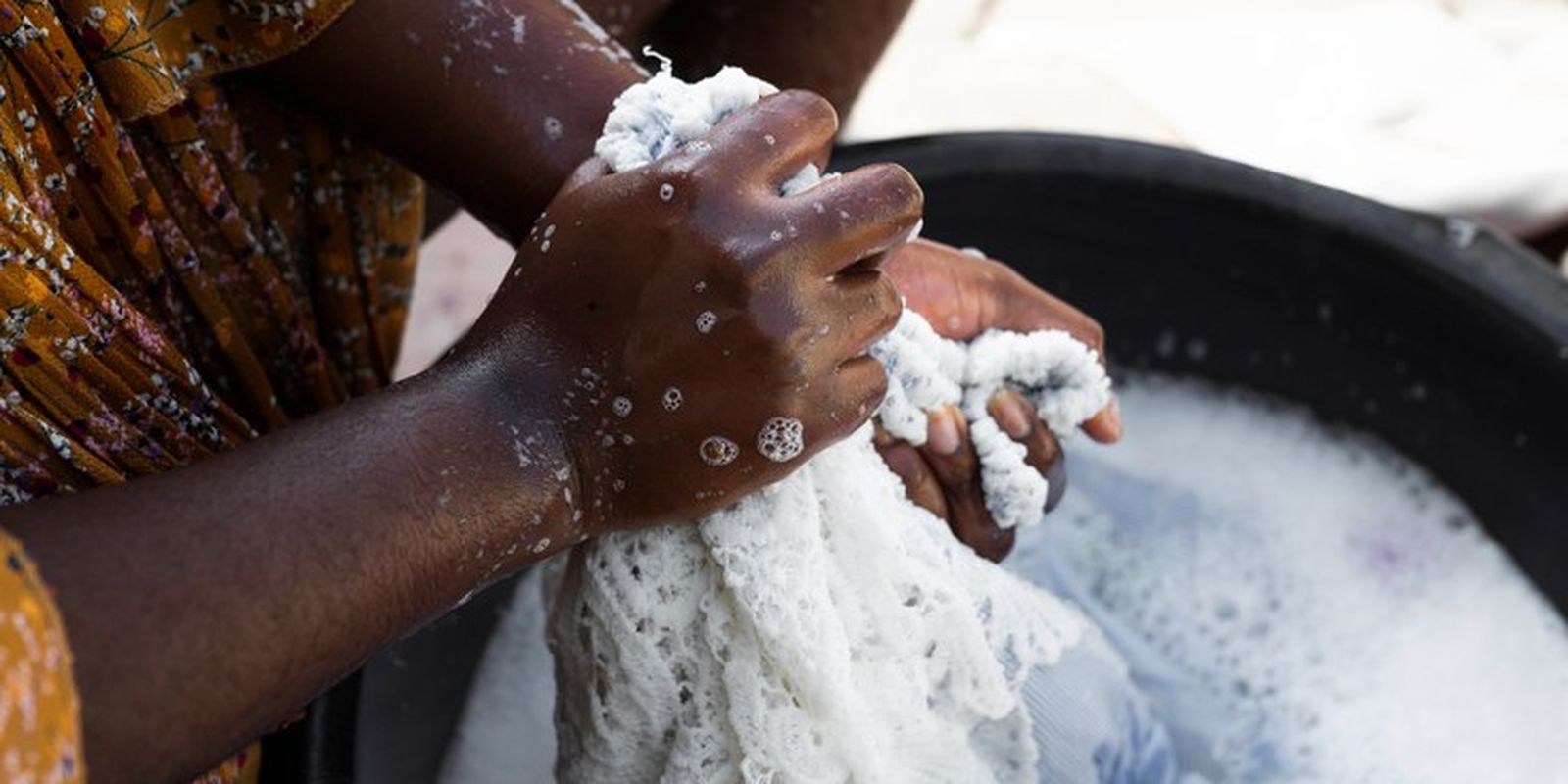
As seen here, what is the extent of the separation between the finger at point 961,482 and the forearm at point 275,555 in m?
0.21

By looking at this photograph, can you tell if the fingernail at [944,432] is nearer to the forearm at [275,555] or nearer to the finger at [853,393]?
the finger at [853,393]

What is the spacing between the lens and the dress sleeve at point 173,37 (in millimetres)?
653

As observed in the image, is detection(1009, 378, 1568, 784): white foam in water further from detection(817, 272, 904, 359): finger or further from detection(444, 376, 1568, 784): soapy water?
detection(817, 272, 904, 359): finger

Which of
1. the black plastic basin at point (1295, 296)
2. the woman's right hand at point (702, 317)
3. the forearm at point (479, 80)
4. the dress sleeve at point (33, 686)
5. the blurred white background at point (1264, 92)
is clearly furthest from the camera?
the blurred white background at point (1264, 92)

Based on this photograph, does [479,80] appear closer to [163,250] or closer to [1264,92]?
[163,250]

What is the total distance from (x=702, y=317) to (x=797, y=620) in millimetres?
135

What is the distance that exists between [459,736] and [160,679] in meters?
0.46

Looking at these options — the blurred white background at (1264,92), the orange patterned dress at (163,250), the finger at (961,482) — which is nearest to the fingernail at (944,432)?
the finger at (961,482)

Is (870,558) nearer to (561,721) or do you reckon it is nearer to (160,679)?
(561,721)

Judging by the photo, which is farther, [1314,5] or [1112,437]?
[1314,5]

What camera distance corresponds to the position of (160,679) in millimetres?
508

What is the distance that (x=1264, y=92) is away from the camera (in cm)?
167

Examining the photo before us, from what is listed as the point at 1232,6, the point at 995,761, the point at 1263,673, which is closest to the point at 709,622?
the point at 995,761

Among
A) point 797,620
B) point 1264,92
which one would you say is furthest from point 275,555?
point 1264,92
